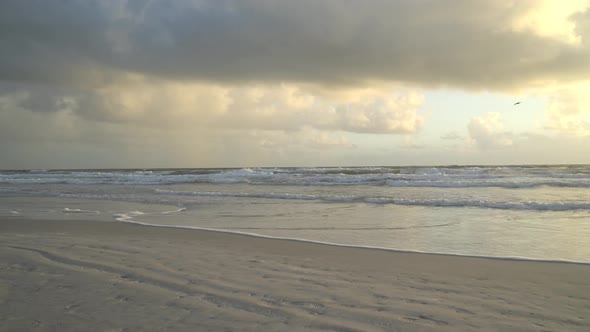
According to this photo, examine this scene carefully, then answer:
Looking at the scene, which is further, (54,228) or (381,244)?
(54,228)

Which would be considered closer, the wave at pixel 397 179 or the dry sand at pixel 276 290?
the dry sand at pixel 276 290

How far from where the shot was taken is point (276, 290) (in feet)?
14.6

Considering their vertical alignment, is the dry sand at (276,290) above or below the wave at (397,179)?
below

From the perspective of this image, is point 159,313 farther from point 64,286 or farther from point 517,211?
point 517,211

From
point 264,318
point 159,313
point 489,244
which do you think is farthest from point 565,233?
point 159,313

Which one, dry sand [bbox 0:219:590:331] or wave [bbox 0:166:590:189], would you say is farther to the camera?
wave [bbox 0:166:590:189]

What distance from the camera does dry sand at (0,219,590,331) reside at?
353 cm

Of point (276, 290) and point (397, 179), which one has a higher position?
point (397, 179)

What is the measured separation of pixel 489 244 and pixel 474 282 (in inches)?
112

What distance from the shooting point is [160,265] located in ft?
18.6

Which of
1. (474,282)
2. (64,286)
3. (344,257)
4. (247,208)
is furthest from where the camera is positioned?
(247,208)

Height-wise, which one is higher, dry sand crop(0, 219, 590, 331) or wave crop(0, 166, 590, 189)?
wave crop(0, 166, 590, 189)

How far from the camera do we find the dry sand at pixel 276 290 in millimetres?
3529

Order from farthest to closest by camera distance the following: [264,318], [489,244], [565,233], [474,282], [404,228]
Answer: [404,228] < [565,233] < [489,244] < [474,282] < [264,318]
